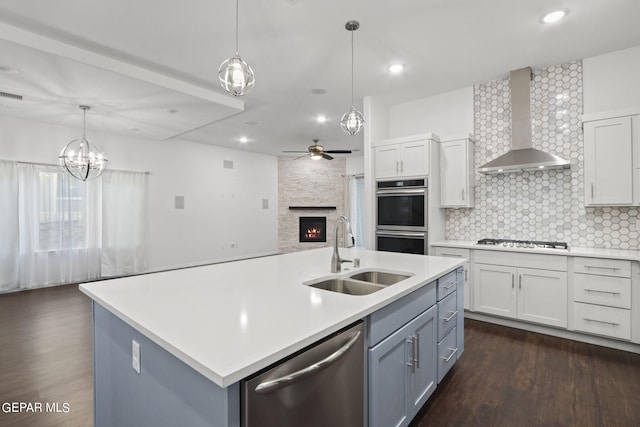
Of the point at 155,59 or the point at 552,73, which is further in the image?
the point at 552,73

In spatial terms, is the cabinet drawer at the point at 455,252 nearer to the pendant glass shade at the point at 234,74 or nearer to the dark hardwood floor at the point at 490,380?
the dark hardwood floor at the point at 490,380

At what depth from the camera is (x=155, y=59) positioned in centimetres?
325

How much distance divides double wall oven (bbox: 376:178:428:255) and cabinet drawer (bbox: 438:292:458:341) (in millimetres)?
1510

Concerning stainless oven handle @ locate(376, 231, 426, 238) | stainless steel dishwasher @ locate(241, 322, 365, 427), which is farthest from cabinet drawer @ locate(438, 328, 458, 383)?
stainless oven handle @ locate(376, 231, 426, 238)

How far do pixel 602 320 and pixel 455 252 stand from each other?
1.37 metres

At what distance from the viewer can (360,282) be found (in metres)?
1.85

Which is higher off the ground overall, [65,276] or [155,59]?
[155,59]

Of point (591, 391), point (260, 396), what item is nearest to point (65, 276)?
point (260, 396)

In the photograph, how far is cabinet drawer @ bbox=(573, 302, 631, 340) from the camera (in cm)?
273

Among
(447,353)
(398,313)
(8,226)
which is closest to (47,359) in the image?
(398,313)

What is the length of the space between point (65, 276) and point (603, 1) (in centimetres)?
761

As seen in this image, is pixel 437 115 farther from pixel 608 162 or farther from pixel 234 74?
→ pixel 234 74

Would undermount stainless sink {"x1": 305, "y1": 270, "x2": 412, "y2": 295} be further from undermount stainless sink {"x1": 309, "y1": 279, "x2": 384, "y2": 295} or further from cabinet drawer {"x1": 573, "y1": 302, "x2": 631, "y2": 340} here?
cabinet drawer {"x1": 573, "y1": 302, "x2": 631, "y2": 340}

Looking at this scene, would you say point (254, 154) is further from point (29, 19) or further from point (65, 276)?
point (29, 19)
